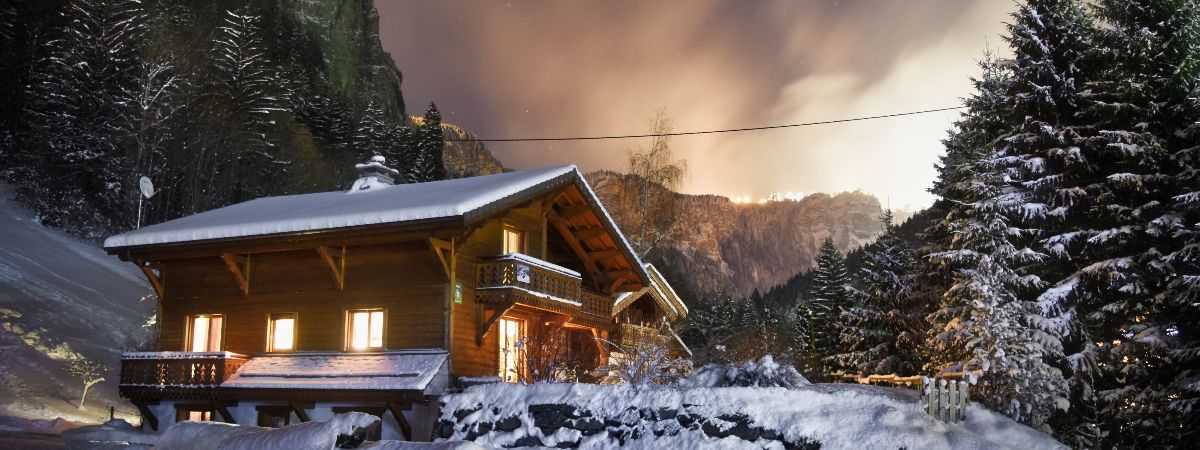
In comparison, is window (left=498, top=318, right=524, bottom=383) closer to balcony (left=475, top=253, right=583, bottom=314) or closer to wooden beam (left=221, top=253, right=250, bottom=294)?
balcony (left=475, top=253, right=583, bottom=314)

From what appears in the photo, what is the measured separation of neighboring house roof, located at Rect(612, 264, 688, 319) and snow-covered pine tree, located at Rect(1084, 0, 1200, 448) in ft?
48.3

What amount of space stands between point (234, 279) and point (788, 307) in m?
76.9

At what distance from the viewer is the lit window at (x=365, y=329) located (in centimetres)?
2181

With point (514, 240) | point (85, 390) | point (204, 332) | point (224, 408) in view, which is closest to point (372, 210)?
point (514, 240)

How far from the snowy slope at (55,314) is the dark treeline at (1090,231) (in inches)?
1031

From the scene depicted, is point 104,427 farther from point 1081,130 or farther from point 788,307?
point 788,307

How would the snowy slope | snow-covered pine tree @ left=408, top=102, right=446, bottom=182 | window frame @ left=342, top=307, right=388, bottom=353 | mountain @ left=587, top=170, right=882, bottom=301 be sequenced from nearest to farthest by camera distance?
1. window frame @ left=342, top=307, right=388, bottom=353
2. the snowy slope
3. snow-covered pine tree @ left=408, top=102, right=446, bottom=182
4. mountain @ left=587, top=170, right=882, bottom=301

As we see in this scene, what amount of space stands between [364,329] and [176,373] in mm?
5171

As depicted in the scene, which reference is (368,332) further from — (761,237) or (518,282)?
(761,237)

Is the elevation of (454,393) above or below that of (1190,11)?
below

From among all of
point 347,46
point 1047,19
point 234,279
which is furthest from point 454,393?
point 347,46

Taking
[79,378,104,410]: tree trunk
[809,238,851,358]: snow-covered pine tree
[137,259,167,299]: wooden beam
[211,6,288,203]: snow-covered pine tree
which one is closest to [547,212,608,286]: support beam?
[137,259,167,299]: wooden beam

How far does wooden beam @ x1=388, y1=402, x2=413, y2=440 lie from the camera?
19.7 m

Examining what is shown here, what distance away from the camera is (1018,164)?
22125mm
